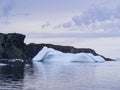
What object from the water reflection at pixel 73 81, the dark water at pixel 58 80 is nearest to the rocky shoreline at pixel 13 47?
the water reflection at pixel 73 81

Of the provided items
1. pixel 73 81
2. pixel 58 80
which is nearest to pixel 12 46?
pixel 58 80

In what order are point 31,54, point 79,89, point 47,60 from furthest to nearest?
point 31,54, point 47,60, point 79,89

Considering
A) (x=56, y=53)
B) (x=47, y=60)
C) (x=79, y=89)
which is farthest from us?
(x=47, y=60)

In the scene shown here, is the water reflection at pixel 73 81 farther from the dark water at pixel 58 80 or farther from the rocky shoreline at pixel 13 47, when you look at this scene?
the rocky shoreline at pixel 13 47

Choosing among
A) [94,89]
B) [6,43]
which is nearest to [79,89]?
[94,89]

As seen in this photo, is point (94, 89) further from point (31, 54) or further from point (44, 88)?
point (31, 54)

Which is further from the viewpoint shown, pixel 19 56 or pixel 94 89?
pixel 19 56

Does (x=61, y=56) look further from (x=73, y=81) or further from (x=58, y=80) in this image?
(x=73, y=81)

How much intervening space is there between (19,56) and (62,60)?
22919mm

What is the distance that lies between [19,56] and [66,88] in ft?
349

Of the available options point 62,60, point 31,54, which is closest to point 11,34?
point 31,54

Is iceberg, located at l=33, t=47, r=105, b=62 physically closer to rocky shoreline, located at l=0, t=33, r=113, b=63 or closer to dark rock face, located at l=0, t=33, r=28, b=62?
rocky shoreline, located at l=0, t=33, r=113, b=63

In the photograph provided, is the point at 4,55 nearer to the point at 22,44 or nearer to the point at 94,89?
the point at 22,44

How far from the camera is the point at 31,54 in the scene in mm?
152750
